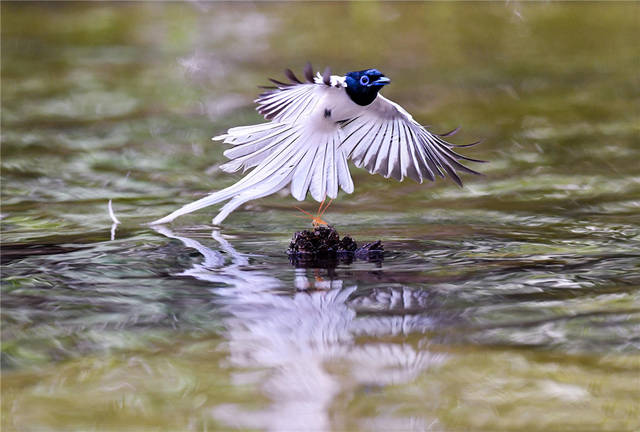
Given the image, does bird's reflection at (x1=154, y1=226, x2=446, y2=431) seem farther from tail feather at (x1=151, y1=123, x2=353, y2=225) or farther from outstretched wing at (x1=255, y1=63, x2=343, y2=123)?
outstretched wing at (x1=255, y1=63, x2=343, y2=123)

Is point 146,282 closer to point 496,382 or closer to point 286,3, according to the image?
point 496,382

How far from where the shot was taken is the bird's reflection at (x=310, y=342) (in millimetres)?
2459

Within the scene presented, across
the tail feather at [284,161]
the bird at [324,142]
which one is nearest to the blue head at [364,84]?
the bird at [324,142]

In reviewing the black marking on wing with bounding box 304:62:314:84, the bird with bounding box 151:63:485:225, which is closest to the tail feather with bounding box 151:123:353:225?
the bird with bounding box 151:63:485:225

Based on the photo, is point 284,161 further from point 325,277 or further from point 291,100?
point 325,277

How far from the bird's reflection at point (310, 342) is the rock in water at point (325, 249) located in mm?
159

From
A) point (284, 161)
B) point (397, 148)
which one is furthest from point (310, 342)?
point (397, 148)

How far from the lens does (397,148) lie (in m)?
3.87

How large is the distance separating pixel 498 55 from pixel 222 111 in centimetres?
358

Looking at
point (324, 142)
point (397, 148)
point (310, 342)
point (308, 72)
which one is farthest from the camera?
point (397, 148)

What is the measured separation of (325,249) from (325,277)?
29 cm

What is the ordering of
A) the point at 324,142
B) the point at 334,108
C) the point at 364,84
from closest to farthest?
the point at 364,84
the point at 334,108
the point at 324,142

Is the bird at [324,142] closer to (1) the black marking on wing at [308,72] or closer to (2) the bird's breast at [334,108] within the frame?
(2) the bird's breast at [334,108]

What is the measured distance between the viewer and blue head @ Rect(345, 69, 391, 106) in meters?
3.45
